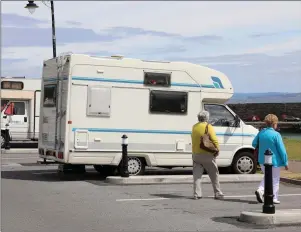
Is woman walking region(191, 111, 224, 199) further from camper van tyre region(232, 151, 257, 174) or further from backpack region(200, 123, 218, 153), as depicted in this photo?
camper van tyre region(232, 151, 257, 174)

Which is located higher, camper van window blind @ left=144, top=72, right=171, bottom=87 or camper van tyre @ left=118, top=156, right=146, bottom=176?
camper van window blind @ left=144, top=72, right=171, bottom=87

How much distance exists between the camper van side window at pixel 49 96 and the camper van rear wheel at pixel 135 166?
92.6 inches

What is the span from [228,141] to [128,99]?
2.77 metres

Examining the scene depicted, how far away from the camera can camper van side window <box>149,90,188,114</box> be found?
45.5 ft

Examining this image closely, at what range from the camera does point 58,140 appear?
13.6 metres

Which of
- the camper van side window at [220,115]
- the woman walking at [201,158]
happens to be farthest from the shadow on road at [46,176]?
the woman walking at [201,158]

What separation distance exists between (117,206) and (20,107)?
15.2m

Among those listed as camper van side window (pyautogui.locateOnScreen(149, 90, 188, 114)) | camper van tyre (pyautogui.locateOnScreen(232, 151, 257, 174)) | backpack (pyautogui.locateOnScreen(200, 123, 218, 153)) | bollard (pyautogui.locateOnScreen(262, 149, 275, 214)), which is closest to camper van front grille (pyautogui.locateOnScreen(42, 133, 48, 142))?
camper van side window (pyautogui.locateOnScreen(149, 90, 188, 114))

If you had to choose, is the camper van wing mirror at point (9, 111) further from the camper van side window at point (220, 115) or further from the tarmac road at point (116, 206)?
the camper van side window at point (220, 115)

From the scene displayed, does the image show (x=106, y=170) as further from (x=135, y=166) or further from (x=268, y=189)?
(x=268, y=189)

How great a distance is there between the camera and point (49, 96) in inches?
564

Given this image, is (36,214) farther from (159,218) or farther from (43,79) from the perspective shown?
(43,79)

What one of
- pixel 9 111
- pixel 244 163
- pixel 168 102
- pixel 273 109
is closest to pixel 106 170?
pixel 168 102

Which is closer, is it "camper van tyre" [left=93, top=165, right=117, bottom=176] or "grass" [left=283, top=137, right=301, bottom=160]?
"camper van tyre" [left=93, top=165, right=117, bottom=176]
